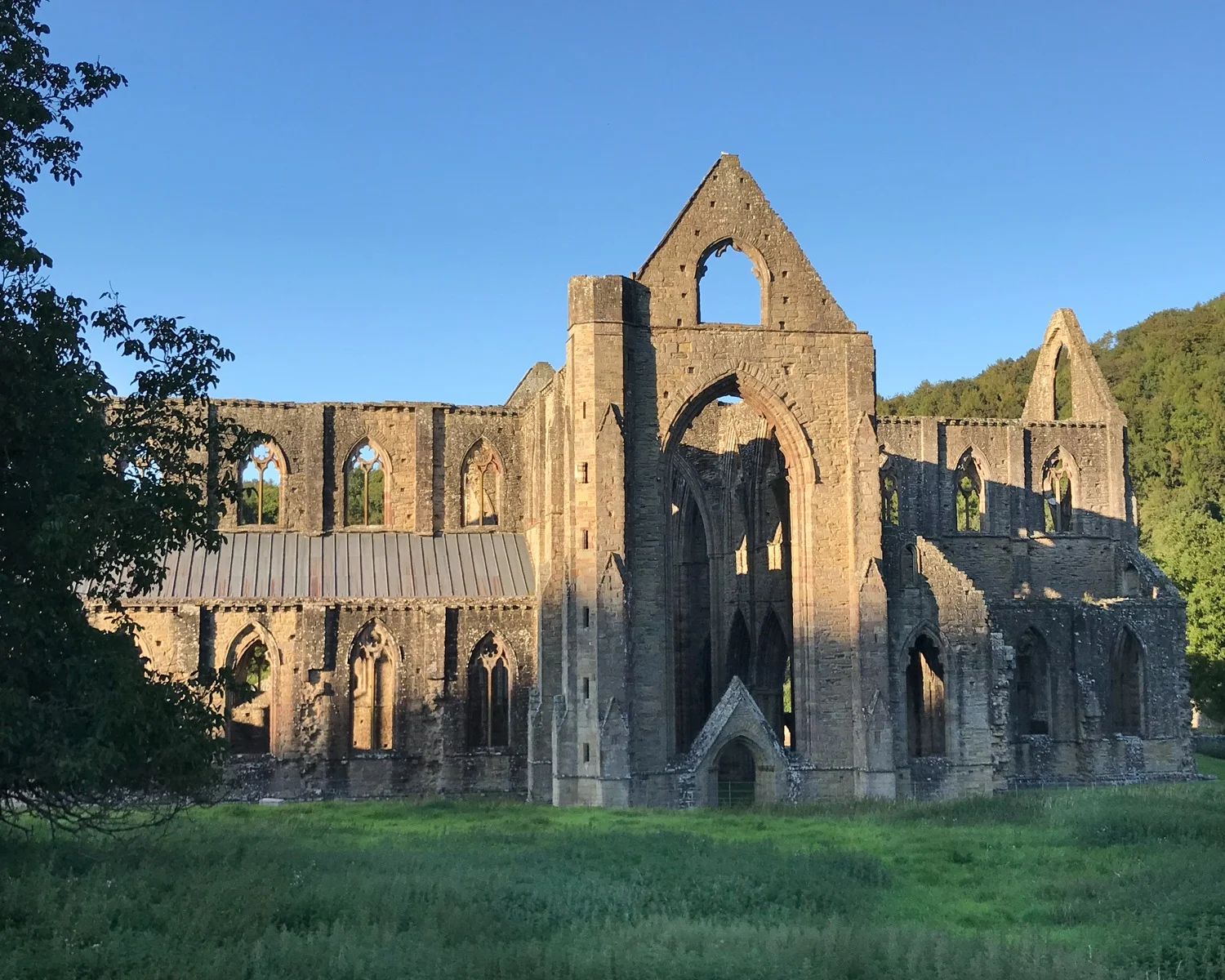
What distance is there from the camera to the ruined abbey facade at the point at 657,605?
96.1 ft

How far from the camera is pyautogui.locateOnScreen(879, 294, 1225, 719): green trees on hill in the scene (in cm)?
4819

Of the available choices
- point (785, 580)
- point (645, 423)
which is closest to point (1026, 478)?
point (785, 580)

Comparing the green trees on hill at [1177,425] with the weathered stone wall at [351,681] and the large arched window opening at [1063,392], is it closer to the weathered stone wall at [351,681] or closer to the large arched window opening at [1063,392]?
the large arched window opening at [1063,392]

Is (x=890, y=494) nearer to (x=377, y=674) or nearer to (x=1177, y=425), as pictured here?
(x=377, y=674)

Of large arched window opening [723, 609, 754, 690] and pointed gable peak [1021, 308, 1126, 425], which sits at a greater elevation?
pointed gable peak [1021, 308, 1126, 425]

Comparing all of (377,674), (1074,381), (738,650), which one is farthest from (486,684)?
(1074,381)

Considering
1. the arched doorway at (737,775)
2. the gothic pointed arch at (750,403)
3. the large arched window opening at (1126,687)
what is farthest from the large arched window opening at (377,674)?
the large arched window opening at (1126,687)

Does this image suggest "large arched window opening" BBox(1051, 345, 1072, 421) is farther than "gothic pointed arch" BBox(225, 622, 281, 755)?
Yes

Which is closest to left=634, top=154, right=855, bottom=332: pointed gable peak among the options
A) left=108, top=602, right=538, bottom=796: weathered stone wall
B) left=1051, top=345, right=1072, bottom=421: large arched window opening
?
left=108, top=602, right=538, bottom=796: weathered stone wall

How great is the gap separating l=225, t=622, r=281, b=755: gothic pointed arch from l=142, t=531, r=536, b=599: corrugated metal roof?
105 centimetres

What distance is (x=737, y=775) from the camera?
1357 inches

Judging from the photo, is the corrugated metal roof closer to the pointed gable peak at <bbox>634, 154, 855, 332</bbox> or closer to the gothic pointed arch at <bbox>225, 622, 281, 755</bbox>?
the gothic pointed arch at <bbox>225, 622, 281, 755</bbox>

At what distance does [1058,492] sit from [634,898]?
99.7 ft

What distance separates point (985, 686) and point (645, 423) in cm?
975
